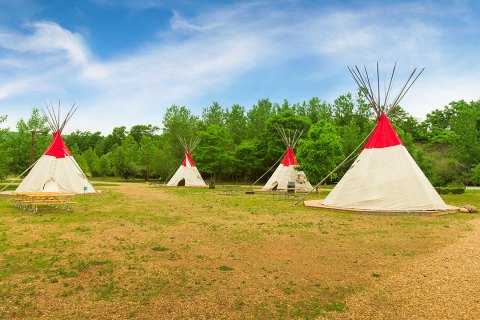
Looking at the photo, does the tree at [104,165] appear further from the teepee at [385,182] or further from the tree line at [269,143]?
the teepee at [385,182]

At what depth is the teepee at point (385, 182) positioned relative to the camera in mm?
14555

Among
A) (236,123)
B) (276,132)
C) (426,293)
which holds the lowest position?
(426,293)

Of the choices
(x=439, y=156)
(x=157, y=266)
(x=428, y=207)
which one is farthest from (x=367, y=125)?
(x=157, y=266)

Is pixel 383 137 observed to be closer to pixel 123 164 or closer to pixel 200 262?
pixel 200 262

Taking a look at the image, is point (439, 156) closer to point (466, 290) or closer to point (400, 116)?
point (400, 116)

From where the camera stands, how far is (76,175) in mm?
24781

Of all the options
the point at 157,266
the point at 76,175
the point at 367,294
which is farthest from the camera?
the point at 76,175

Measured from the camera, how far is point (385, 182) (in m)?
15.1

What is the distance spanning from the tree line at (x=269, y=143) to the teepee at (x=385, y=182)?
871 cm

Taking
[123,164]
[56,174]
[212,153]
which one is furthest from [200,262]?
[123,164]

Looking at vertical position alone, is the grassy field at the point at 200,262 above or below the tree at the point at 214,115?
below

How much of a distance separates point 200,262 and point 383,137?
12133 millimetres

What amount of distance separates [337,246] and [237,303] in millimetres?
4239

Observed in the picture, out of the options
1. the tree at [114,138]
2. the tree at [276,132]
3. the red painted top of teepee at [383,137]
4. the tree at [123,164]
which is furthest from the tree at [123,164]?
the red painted top of teepee at [383,137]
